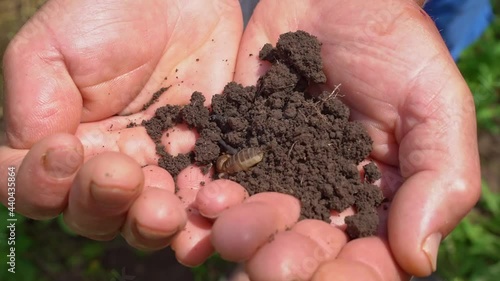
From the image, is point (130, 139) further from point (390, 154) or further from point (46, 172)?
point (390, 154)

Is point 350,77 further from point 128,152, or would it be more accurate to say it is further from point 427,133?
point 128,152

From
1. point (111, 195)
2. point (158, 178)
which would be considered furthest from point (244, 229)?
point (158, 178)

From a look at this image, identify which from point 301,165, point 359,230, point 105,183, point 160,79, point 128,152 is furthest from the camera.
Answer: point 160,79

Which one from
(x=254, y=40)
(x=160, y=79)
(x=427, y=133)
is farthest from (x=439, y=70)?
(x=160, y=79)

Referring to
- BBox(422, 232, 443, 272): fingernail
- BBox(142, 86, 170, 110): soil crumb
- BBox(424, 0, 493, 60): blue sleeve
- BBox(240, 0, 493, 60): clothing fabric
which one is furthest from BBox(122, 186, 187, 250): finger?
BBox(424, 0, 493, 60): blue sleeve

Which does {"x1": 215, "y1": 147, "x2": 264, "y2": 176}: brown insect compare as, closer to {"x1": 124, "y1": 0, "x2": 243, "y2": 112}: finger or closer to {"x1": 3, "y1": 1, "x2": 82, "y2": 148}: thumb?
{"x1": 124, "y1": 0, "x2": 243, "y2": 112}: finger

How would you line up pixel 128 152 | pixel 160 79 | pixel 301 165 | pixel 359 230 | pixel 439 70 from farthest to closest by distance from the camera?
pixel 160 79 < pixel 128 152 < pixel 301 165 < pixel 439 70 < pixel 359 230

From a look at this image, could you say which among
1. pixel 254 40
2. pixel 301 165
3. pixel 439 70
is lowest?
pixel 301 165

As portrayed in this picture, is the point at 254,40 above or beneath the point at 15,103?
above
